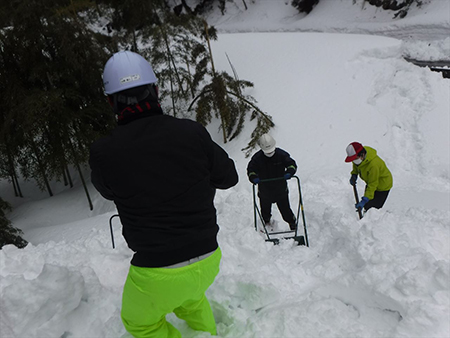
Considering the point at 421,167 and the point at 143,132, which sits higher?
the point at 143,132

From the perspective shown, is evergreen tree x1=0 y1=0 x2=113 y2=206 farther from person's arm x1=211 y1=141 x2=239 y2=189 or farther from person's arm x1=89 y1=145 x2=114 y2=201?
person's arm x1=211 y1=141 x2=239 y2=189

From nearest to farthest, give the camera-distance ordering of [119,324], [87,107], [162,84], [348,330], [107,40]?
[348,330] → [119,324] → [87,107] → [107,40] → [162,84]

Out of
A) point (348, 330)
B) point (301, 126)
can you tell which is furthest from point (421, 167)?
point (348, 330)

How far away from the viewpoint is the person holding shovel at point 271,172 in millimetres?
4012

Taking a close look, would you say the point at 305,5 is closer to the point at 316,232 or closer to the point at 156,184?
the point at 316,232

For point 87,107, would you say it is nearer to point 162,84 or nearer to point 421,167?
point 162,84

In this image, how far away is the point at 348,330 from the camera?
219cm

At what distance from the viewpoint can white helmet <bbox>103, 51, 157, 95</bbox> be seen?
5.09ft

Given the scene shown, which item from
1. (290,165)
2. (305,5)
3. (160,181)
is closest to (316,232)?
(290,165)

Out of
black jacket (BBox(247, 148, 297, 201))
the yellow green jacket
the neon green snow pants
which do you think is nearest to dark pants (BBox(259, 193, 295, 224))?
black jacket (BBox(247, 148, 297, 201))

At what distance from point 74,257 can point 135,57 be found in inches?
94.2

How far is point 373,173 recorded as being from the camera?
4156 millimetres

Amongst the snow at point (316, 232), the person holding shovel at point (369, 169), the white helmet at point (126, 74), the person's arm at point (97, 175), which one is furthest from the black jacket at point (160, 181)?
the person holding shovel at point (369, 169)

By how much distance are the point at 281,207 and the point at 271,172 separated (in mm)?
621
